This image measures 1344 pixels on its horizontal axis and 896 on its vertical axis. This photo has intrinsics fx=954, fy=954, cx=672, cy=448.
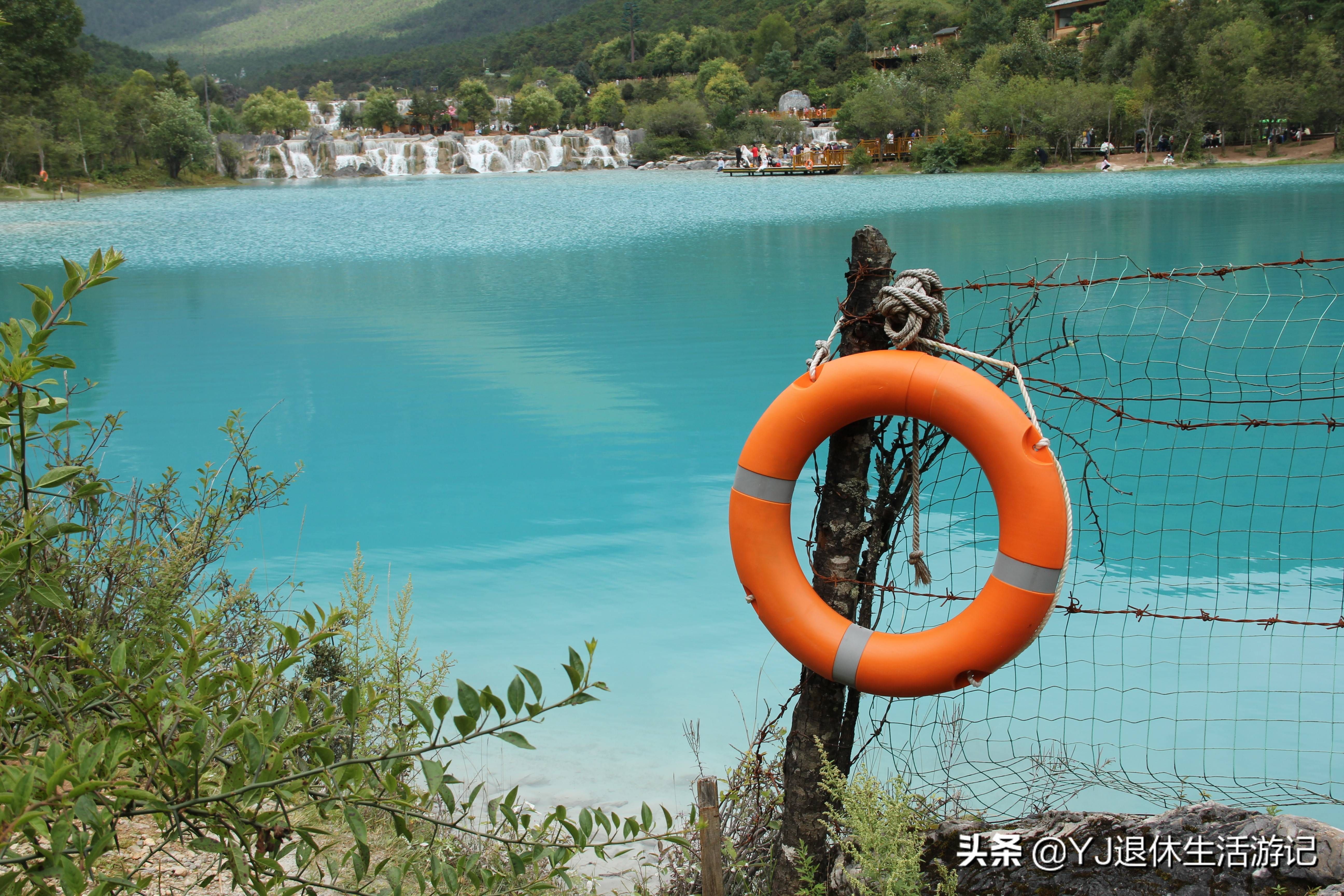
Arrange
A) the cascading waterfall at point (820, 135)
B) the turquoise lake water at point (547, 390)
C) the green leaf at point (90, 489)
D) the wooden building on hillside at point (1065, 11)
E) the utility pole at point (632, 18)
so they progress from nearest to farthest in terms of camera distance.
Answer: the green leaf at point (90, 489), the turquoise lake water at point (547, 390), the cascading waterfall at point (820, 135), the wooden building on hillside at point (1065, 11), the utility pole at point (632, 18)

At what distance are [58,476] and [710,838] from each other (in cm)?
109

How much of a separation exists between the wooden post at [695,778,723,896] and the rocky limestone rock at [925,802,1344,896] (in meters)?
0.35

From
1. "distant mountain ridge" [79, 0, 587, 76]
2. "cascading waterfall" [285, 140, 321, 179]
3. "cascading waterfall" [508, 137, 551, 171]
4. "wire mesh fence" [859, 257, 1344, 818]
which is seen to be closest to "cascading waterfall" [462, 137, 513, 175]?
"cascading waterfall" [508, 137, 551, 171]

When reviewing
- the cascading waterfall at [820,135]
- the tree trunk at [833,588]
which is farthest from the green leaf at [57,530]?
the cascading waterfall at [820,135]

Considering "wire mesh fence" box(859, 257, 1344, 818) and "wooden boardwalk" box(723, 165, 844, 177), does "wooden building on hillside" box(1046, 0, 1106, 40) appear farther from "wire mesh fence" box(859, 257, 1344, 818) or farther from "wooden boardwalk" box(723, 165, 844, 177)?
"wire mesh fence" box(859, 257, 1344, 818)

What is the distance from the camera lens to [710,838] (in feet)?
5.09

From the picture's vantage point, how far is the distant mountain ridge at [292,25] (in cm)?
15362

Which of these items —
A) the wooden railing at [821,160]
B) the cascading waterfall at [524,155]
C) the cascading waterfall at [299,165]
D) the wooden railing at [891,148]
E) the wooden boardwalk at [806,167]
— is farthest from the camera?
the cascading waterfall at [524,155]

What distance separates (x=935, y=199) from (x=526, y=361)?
15.5 metres

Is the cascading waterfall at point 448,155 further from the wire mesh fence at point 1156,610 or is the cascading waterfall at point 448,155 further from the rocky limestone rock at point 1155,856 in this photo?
the rocky limestone rock at point 1155,856

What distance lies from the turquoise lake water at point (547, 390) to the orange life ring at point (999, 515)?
1.08m

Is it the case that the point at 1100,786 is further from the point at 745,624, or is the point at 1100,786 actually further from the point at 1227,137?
the point at 1227,137

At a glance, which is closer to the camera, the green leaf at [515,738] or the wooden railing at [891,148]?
the green leaf at [515,738]

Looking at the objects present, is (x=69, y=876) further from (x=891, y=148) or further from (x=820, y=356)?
(x=891, y=148)
